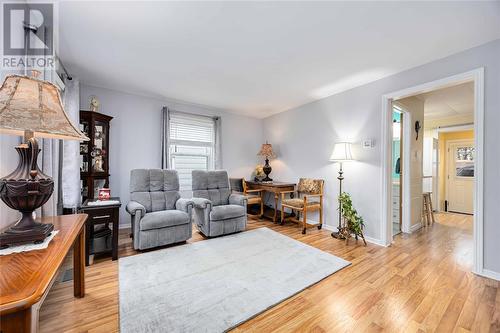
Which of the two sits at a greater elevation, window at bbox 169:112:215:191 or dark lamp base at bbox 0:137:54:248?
window at bbox 169:112:215:191

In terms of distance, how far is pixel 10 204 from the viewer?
3.46ft

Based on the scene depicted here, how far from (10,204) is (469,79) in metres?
4.06

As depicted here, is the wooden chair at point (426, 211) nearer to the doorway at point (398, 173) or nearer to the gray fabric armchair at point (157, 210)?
the doorway at point (398, 173)

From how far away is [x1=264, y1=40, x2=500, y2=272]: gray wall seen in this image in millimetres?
2139

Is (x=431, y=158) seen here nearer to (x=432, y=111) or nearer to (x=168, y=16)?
(x=432, y=111)

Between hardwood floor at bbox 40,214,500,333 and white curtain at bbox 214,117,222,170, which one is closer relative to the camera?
hardwood floor at bbox 40,214,500,333

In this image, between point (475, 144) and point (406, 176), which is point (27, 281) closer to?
point (475, 144)

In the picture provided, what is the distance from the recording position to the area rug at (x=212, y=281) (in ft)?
5.05

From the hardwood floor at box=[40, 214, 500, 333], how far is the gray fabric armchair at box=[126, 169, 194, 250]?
14.0 inches

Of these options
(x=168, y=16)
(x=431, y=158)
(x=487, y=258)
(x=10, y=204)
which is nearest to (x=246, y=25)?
(x=168, y=16)

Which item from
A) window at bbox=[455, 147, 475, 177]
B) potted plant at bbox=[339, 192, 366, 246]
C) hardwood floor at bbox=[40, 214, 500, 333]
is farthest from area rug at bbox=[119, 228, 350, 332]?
window at bbox=[455, 147, 475, 177]

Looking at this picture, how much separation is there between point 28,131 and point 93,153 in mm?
2367

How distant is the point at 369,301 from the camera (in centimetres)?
176

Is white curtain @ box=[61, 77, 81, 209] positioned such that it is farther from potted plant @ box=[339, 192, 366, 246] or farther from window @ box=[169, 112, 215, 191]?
potted plant @ box=[339, 192, 366, 246]
